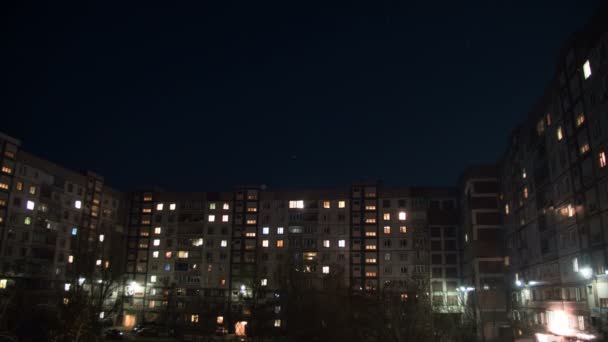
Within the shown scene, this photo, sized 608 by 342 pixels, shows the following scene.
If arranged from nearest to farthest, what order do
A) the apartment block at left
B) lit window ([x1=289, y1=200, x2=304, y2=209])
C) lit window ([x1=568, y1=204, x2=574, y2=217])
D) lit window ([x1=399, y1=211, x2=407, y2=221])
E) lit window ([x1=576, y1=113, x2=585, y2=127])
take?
lit window ([x1=576, y1=113, x2=585, y2=127]) → lit window ([x1=568, y1=204, x2=574, y2=217]) → the apartment block at left → lit window ([x1=399, y1=211, x2=407, y2=221]) → lit window ([x1=289, y1=200, x2=304, y2=209])

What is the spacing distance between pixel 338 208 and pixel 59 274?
192ft

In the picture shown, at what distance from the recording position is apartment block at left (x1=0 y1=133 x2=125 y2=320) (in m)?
87.4

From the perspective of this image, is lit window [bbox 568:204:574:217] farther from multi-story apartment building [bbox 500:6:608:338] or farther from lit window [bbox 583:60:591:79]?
lit window [bbox 583:60:591:79]

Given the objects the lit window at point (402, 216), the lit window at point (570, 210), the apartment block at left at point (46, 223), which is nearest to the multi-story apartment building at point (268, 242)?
the lit window at point (402, 216)

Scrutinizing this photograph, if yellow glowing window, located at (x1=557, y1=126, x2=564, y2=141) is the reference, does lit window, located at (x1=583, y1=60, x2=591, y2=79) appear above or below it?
above

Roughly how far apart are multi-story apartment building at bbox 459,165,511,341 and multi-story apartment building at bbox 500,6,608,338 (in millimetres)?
3064

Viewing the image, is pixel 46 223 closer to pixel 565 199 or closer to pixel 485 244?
pixel 485 244

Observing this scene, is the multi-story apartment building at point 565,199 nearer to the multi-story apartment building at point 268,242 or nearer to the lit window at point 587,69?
the lit window at point 587,69

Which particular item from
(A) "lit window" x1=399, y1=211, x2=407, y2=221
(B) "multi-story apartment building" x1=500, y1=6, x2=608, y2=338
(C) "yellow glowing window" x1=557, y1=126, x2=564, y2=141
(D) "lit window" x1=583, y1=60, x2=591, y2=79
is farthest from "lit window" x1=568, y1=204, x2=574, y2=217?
(A) "lit window" x1=399, y1=211, x2=407, y2=221

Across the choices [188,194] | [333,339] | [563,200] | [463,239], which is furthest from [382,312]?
[188,194]

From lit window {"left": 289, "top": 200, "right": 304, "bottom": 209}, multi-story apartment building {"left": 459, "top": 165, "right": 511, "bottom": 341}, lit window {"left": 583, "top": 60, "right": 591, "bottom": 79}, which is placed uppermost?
lit window {"left": 583, "top": 60, "right": 591, "bottom": 79}

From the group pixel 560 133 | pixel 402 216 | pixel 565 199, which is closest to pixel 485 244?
pixel 402 216

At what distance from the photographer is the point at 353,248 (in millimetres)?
109312

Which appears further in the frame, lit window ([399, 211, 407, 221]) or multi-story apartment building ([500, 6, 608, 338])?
lit window ([399, 211, 407, 221])
